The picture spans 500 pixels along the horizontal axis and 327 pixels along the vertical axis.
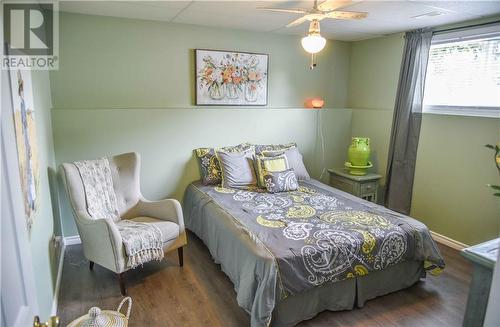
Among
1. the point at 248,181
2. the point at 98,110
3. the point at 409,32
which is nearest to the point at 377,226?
the point at 248,181

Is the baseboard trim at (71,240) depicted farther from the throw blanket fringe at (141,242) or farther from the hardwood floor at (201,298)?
the throw blanket fringe at (141,242)

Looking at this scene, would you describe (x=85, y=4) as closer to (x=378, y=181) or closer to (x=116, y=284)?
(x=116, y=284)

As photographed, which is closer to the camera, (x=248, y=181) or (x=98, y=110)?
(x=98, y=110)

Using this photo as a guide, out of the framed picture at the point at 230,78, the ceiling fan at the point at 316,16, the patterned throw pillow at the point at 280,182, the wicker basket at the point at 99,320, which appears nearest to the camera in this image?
the wicker basket at the point at 99,320

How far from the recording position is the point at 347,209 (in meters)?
2.89

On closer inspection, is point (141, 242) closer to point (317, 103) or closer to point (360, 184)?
point (360, 184)

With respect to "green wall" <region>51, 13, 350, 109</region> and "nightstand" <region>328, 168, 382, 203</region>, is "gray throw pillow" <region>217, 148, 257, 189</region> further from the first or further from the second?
"nightstand" <region>328, 168, 382, 203</region>

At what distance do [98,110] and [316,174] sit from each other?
2.78 meters

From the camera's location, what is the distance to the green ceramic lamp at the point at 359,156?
3879 millimetres

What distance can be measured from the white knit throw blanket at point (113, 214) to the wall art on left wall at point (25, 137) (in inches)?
28.3

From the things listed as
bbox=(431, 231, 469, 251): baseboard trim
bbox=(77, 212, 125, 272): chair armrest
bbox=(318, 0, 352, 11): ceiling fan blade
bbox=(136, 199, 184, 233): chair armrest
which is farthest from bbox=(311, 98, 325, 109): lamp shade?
bbox=(77, 212, 125, 272): chair armrest

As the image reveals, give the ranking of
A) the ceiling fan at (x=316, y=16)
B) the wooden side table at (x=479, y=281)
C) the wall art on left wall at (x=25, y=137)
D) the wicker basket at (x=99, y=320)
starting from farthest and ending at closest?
the ceiling fan at (x=316, y=16) < the wicker basket at (x=99, y=320) < the wall art on left wall at (x=25, y=137) < the wooden side table at (x=479, y=281)

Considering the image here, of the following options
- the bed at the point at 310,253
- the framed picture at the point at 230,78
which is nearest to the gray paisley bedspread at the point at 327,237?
the bed at the point at 310,253

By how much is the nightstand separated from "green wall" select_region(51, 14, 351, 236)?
55cm
